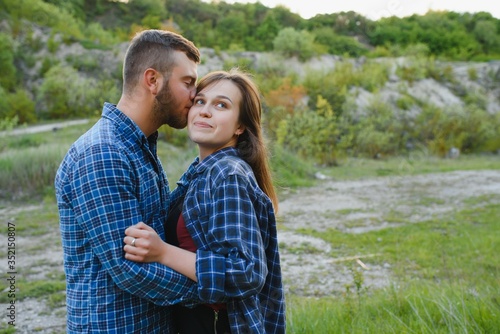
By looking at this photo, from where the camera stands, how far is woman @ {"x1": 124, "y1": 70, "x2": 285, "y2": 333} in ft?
5.49

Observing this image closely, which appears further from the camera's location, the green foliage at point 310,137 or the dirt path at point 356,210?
the green foliage at point 310,137

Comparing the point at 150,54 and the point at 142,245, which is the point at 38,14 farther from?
the point at 142,245

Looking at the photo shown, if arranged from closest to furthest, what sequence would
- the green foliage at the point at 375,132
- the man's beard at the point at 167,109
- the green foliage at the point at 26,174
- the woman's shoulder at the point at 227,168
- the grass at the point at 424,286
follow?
1. the woman's shoulder at the point at 227,168
2. the man's beard at the point at 167,109
3. the grass at the point at 424,286
4. the green foliage at the point at 26,174
5. the green foliage at the point at 375,132

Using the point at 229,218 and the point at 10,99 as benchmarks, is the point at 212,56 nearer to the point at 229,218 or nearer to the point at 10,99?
the point at 10,99

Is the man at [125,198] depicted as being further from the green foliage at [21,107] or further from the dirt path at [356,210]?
the green foliage at [21,107]

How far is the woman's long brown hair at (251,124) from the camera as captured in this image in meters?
2.09

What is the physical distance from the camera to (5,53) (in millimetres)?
24172

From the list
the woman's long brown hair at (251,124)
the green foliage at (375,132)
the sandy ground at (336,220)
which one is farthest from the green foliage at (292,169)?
the woman's long brown hair at (251,124)

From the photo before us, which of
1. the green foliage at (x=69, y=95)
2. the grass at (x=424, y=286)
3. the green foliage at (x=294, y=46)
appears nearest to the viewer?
the grass at (x=424, y=286)

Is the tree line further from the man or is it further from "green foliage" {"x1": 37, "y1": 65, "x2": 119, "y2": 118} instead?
the man

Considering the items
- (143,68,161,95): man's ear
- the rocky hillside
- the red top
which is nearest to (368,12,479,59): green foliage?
the rocky hillside

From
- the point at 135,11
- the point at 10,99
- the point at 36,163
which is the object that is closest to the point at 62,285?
the point at 36,163

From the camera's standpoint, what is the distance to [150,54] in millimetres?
1980

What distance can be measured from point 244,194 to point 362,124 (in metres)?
18.8
